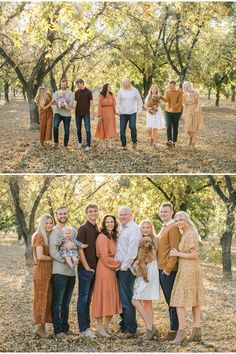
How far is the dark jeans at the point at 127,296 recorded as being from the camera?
8070 mm

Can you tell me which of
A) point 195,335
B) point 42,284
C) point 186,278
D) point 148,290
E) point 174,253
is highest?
point 174,253

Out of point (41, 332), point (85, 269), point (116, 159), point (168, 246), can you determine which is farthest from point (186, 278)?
point (116, 159)

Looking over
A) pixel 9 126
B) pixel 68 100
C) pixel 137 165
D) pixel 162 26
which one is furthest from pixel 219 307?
pixel 162 26

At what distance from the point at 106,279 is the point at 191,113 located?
5.78 m

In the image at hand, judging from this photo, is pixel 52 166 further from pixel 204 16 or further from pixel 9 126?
pixel 9 126

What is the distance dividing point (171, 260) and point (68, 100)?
5.39 meters

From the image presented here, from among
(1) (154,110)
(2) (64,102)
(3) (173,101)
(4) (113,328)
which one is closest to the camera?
(4) (113,328)

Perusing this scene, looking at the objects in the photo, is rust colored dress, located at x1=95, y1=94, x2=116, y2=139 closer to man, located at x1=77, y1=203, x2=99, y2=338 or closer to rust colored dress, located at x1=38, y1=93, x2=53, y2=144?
rust colored dress, located at x1=38, y1=93, x2=53, y2=144

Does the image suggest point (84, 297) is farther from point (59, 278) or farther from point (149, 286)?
point (149, 286)

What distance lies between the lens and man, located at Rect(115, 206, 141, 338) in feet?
26.2

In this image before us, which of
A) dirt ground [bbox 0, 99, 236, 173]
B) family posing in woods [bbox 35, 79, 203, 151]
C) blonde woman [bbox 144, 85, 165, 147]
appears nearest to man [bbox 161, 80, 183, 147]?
family posing in woods [bbox 35, 79, 203, 151]

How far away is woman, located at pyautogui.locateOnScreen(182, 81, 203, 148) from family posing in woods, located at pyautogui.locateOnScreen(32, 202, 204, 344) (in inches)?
197

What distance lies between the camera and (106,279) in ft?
26.5

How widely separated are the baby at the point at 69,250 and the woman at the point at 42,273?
0.67ft
